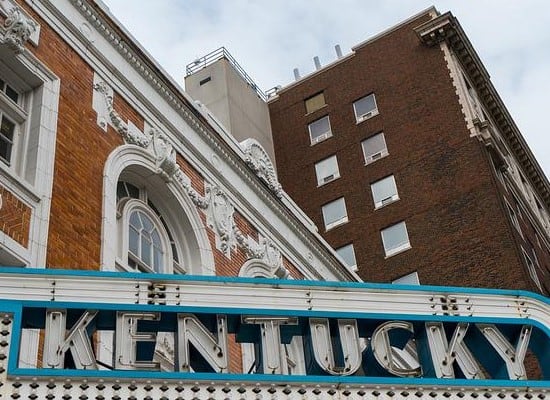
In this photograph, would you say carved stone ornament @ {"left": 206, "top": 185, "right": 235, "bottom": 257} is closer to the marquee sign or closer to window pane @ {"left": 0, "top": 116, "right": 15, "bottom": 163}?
window pane @ {"left": 0, "top": 116, "right": 15, "bottom": 163}

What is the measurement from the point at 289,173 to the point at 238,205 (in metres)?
29.3

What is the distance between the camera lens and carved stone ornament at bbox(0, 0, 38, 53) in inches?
687

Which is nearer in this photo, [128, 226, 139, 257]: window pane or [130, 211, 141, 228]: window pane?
[128, 226, 139, 257]: window pane

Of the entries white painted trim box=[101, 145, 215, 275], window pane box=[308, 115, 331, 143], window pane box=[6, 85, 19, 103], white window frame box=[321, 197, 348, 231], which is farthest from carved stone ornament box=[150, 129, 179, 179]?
window pane box=[308, 115, 331, 143]

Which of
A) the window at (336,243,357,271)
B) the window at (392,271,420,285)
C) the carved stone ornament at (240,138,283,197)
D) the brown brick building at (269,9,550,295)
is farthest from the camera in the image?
the window at (336,243,357,271)

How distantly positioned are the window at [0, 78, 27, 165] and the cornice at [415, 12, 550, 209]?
36137 mm

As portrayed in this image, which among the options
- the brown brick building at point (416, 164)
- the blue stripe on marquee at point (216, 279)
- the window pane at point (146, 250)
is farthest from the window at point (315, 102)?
the blue stripe on marquee at point (216, 279)

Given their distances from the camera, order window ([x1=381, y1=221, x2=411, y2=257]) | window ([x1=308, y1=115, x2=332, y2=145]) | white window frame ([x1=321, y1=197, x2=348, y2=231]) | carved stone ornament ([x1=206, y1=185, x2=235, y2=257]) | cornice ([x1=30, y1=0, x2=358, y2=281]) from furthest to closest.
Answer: window ([x1=308, y1=115, x2=332, y2=145]) < white window frame ([x1=321, y1=197, x2=348, y2=231]) < window ([x1=381, y1=221, x2=411, y2=257]) < carved stone ornament ([x1=206, y1=185, x2=235, y2=257]) < cornice ([x1=30, y1=0, x2=358, y2=281])

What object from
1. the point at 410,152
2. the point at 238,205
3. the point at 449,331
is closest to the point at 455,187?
the point at 410,152

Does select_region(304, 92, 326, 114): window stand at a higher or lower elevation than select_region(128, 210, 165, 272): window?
higher

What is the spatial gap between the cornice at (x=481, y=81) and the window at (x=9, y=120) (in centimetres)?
3614

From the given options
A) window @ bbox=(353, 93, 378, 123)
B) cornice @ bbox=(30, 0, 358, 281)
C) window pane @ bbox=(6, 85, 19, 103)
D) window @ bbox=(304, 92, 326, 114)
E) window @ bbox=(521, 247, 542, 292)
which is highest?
window @ bbox=(304, 92, 326, 114)

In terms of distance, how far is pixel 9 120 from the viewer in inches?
689

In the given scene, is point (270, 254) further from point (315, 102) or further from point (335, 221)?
point (315, 102)
